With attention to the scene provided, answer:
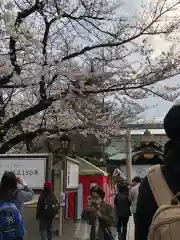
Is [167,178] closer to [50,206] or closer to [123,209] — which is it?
[50,206]

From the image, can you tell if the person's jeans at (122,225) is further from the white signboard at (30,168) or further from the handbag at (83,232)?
the handbag at (83,232)

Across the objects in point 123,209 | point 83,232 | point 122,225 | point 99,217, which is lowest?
point 122,225

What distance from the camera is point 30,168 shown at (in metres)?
9.65

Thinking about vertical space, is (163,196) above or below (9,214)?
above

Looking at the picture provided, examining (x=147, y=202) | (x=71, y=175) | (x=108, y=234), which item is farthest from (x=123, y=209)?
(x=147, y=202)

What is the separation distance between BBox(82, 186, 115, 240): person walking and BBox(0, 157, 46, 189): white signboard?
9.87 feet

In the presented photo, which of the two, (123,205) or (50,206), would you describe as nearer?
(50,206)

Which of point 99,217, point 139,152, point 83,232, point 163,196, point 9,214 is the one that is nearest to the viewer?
point 163,196

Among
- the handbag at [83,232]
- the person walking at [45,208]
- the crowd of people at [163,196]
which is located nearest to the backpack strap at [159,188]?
the crowd of people at [163,196]

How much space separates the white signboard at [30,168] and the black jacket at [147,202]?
25.9 feet

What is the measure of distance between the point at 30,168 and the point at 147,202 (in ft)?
26.3

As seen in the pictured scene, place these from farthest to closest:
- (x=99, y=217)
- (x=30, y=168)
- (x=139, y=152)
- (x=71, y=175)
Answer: (x=139, y=152) → (x=71, y=175) → (x=30, y=168) → (x=99, y=217)

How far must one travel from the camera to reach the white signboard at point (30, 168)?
31.6 feet

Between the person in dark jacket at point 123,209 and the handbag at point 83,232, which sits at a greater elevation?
the handbag at point 83,232
